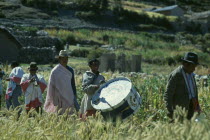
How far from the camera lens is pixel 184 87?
216 inches

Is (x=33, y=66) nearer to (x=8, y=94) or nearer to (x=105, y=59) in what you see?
(x=8, y=94)

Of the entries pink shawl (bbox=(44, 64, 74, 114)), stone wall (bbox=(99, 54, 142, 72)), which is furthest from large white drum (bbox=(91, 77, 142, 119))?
stone wall (bbox=(99, 54, 142, 72))

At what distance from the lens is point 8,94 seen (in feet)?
32.7

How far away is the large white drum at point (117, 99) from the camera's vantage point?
19.0 feet

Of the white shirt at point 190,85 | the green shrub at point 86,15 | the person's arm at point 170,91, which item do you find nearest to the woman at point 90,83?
the person's arm at point 170,91

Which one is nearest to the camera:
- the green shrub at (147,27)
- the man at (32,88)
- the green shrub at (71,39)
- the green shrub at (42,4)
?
the man at (32,88)

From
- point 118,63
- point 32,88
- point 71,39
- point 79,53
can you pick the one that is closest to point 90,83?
point 32,88

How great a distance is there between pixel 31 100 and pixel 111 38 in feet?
96.0

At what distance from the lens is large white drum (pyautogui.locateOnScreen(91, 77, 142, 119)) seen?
5.79 m

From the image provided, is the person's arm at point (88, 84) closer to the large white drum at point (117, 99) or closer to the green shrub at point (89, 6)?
the large white drum at point (117, 99)

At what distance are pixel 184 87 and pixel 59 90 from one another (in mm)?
2327

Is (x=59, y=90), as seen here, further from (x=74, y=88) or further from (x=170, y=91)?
(x=170, y=91)

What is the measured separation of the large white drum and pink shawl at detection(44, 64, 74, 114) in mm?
766

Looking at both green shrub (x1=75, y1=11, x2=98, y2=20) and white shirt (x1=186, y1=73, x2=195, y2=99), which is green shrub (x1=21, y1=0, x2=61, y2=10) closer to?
green shrub (x1=75, y1=11, x2=98, y2=20)
